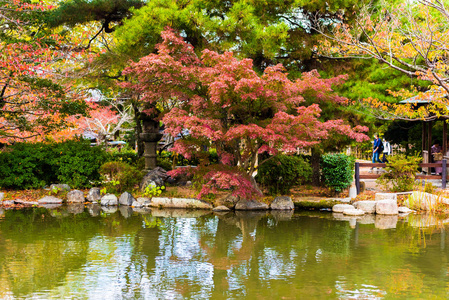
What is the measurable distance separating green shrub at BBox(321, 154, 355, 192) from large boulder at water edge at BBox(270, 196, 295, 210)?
4.88ft

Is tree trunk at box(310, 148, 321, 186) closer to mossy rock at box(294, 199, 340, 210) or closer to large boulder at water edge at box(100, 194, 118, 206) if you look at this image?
mossy rock at box(294, 199, 340, 210)

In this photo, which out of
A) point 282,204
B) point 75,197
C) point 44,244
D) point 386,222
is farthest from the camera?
point 75,197

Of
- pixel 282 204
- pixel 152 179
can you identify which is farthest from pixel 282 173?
pixel 152 179

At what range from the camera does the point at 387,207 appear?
1226 centimetres

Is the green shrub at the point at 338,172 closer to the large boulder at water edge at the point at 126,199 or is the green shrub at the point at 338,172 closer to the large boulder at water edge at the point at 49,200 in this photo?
the large boulder at water edge at the point at 126,199

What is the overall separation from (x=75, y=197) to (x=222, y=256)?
7665mm

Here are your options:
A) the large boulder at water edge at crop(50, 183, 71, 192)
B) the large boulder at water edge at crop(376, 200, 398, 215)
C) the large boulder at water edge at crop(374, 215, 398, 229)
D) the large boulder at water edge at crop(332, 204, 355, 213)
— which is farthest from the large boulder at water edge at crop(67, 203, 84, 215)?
the large boulder at water edge at crop(376, 200, 398, 215)

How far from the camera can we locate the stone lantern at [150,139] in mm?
16141

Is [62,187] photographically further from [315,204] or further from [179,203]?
[315,204]

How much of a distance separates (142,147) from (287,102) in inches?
308

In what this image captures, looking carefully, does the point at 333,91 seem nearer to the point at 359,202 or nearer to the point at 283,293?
the point at 359,202

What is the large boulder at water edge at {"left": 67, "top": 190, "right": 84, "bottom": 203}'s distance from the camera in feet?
47.1

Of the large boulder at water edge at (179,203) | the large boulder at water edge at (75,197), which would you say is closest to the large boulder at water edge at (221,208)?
the large boulder at water edge at (179,203)

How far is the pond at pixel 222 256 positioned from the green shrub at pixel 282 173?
64.3 inches
